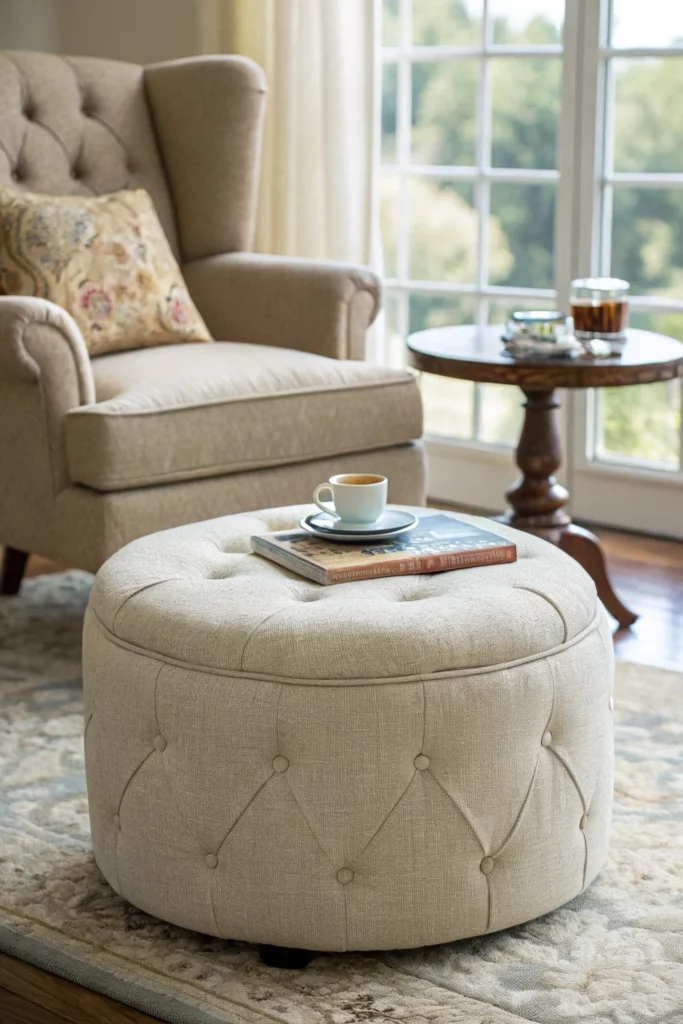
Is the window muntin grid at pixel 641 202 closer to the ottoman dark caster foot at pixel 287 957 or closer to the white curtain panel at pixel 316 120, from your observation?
the white curtain panel at pixel 316 120

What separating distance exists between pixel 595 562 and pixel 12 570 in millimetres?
1238

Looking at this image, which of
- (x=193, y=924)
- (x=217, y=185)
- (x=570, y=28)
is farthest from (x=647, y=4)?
(x=193, y=924)

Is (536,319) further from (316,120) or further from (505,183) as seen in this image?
(316,120)

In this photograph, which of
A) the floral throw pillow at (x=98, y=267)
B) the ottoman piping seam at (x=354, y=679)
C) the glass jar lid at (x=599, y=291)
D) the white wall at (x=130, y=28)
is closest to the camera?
the ottoman piping seam at (x=354, y=679)

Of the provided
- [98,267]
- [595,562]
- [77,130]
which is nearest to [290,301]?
[98,267]

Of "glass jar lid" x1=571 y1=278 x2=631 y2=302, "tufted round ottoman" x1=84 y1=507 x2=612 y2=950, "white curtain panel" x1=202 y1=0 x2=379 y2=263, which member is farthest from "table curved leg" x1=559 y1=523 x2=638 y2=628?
"white curtain panel" x1=202 y1=0 x2=379 y2=263

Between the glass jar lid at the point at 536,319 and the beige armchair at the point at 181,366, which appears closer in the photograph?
the beige armchair at the point at 181,366

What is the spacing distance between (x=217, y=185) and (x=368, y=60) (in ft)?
2.17

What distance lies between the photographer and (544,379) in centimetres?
252

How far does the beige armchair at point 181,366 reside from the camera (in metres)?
2.52

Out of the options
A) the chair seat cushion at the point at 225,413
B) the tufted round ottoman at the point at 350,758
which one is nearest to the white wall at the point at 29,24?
the chair seat cushion at the point at 225,413

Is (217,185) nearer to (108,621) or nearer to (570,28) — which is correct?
(570,28)

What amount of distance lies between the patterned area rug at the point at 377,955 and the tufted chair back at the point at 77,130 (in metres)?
1.53

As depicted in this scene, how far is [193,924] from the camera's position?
1.62 meters
